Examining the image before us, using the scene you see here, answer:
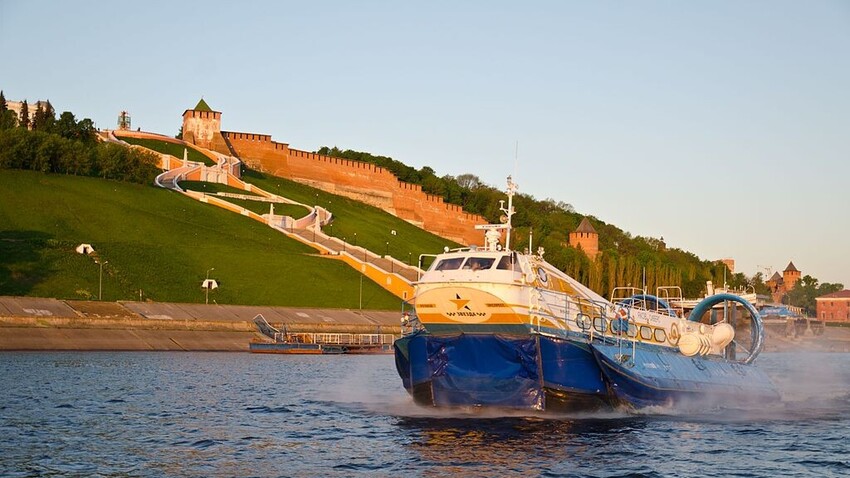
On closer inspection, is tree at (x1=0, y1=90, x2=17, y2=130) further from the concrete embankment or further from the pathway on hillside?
the concrete embankment

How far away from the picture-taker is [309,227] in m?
158

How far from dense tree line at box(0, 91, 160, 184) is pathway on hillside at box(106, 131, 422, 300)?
4.91 meters

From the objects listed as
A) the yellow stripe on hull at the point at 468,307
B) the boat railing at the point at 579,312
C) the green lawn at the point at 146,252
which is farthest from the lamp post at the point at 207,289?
the boat railing at the point at 579,312

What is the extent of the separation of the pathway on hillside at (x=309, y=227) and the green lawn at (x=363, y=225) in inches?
167

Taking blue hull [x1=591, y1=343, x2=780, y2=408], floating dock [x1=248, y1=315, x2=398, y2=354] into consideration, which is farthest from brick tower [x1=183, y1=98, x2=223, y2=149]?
blue hull [x1=591, y1=343, x2=780, y2=408]

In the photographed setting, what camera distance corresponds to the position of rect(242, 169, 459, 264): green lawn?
518 ft

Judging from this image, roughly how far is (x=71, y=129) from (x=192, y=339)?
289 feet

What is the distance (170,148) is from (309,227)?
44090 mm

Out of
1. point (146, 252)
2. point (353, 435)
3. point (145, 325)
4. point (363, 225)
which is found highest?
point (363, 225)

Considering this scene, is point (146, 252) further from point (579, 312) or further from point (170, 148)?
point (579, 312)

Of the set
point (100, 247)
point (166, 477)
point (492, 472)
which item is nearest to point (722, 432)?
point (492, 472)

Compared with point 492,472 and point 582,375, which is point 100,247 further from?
point 492,472

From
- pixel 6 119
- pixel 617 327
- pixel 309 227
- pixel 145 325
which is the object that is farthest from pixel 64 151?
pixel 617 327

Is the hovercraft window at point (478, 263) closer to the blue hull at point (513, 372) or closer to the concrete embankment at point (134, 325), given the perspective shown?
the blue hull at point (513, 372)
